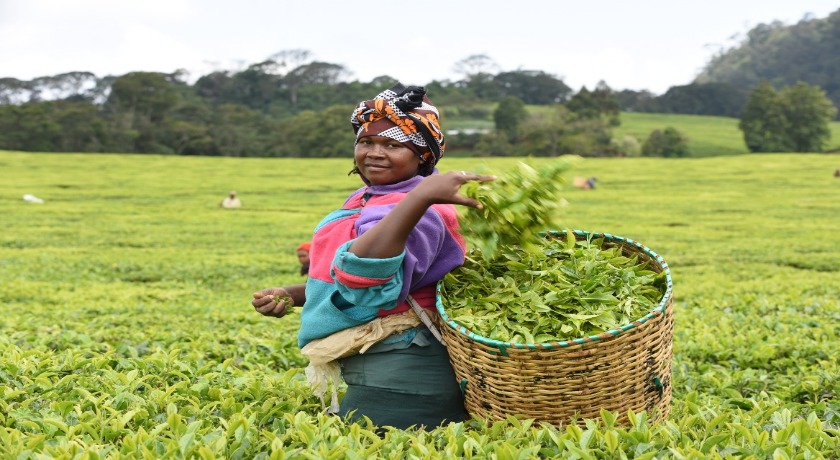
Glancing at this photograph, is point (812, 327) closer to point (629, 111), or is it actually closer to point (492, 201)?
point (492, 201)

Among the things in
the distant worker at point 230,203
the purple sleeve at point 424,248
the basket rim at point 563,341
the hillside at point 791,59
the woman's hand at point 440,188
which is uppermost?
the hillside at point 791,59

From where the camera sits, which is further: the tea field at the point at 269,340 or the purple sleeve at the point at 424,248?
the purple sleeve at the point at 424,248

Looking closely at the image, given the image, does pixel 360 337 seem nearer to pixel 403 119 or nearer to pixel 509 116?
pixel 403 119

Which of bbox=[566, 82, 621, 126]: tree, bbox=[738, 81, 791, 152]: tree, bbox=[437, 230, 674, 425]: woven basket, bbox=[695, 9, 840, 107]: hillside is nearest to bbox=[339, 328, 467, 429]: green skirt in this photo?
bbox=[437, 230, 674, 425]: woven basket

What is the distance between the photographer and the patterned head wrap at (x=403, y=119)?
330 centimetres

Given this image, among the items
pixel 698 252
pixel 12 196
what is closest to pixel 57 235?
pixel 12 196

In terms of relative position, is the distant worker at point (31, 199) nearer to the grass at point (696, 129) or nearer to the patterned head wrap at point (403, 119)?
the patterned head wrap at point (403, 119)

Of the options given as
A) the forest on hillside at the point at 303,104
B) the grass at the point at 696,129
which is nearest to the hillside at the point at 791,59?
the forest on hillside at the point at 303,104

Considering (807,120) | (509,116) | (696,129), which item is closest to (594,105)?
(509,116)

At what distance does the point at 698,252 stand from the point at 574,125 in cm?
4796

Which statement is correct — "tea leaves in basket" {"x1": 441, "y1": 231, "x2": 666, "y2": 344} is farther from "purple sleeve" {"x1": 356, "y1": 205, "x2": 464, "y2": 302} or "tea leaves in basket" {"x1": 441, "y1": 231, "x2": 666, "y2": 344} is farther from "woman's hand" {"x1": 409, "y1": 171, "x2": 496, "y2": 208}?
"woman's hand" {"x1": 409, "y1": 171, "x2": 496, "y2": 208}

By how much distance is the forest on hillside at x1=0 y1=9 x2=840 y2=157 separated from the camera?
5841 cm

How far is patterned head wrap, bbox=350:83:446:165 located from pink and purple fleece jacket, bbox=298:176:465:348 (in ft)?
0.60

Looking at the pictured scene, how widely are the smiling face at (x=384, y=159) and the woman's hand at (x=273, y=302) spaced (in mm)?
755
